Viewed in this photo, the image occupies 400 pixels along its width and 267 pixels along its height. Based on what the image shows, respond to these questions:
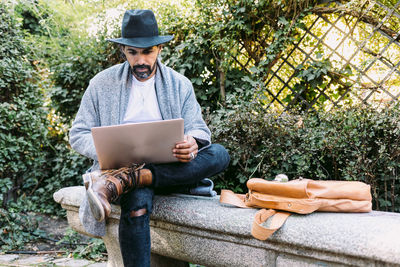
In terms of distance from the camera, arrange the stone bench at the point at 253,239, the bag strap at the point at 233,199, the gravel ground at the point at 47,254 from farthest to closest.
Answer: the gravel ground at the point at 47,254 < the bag strap at the point at 233,199 < the stone bench at the point at 253,239

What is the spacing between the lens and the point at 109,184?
1703 millimetres

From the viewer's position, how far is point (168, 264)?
2.28 metres

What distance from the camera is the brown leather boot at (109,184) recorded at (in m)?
1.60

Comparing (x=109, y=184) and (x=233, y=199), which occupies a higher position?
(x=109, y=184)

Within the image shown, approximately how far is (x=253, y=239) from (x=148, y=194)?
589 mm

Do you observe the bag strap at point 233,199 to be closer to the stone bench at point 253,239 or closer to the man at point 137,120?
the stone bench at point 253,239

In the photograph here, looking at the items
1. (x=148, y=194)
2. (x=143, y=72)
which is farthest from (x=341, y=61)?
(x=148, y=194)

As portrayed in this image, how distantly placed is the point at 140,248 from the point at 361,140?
1.76 metres

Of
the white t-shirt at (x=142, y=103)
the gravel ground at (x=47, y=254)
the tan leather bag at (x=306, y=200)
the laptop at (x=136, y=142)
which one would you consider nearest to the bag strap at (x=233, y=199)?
the tan leather bag at (x=306, y=200)

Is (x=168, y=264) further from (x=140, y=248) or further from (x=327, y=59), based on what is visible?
(x=327, y=59)

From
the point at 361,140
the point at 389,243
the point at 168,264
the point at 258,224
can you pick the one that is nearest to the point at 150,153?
the point at 258,224

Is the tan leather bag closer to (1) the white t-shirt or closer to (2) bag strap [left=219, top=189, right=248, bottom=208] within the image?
(2) bag strap [left=219, top=189, right=248, bottom=208]

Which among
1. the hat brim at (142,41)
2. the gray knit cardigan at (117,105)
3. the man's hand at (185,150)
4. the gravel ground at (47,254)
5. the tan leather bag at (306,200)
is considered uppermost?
the hat brim at (142,41)

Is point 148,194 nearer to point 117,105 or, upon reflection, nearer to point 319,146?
point 117,105
